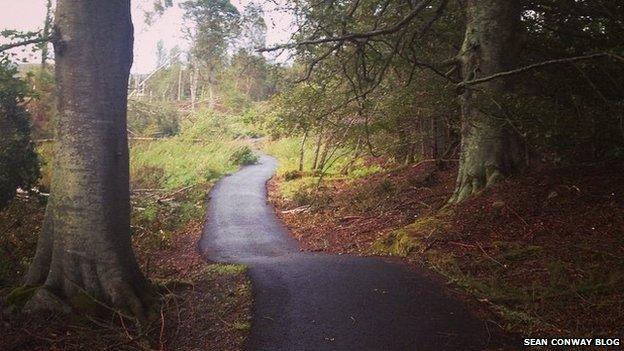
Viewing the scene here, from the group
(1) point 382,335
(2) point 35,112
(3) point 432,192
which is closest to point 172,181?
(2) point 35,112

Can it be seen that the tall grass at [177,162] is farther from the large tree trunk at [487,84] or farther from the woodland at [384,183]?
the large tree trunk at [487,84]

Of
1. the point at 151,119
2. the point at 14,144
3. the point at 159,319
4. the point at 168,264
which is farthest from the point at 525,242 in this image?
the point at 151,119

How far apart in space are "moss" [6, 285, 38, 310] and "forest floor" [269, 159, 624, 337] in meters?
4.87

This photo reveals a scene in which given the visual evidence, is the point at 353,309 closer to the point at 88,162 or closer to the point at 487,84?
the point at 88,162

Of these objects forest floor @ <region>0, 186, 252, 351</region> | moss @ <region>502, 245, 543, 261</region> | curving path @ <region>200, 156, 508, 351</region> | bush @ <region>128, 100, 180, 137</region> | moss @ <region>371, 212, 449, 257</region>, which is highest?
bush @ <region>128, 100, 180, 137</region>

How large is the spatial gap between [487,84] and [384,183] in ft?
18.6

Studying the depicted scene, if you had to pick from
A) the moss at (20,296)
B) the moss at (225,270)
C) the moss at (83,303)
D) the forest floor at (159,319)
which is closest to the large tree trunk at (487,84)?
the moss at (225,270)

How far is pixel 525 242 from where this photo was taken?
6.25 meters

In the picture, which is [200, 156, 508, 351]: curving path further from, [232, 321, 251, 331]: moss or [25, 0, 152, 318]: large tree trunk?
[25, 0, 152, 318]: large tree trunk

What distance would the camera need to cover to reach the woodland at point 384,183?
15.2ft

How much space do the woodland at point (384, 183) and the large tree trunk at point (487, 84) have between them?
3cm

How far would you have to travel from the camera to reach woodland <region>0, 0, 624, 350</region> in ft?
15.2

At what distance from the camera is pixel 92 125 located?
15.4 ft

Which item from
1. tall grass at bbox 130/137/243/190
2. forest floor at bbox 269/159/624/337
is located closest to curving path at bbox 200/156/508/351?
forest floor at bbox 269/159/624/337
